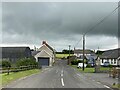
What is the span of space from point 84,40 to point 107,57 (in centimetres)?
3609

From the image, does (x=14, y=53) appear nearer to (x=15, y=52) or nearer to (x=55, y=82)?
(x=15, y=52)

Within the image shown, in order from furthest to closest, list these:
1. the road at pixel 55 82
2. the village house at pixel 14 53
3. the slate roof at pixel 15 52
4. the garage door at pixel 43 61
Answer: the garage door at pixel 43 61, the slate roof at pixel 15 52, the village house at pixel 14 53, the road at pixel 55 82

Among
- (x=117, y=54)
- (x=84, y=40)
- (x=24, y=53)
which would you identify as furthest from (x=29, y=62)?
(x=117, y=54)

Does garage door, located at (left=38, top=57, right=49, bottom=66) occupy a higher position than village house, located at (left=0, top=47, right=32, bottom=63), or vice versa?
village house, located at (left=0, top=47, right=32, bottom=63)

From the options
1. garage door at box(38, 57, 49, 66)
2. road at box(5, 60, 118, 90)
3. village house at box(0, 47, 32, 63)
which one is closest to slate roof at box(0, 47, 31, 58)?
village house at box(0, 47, 32, 63)

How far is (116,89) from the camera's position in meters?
17.3

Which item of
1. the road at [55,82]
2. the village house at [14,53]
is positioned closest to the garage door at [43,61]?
the village house at [14,53]

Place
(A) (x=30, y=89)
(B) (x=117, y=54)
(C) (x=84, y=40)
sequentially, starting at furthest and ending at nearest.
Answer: (B) (x=117, y=54), (C) (x=84, y=40), (A) (x=30, y=89)

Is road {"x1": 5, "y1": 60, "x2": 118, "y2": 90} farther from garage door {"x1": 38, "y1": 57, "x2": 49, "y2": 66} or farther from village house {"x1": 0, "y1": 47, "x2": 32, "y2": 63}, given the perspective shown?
garage door {"x1": 38, "y1": 57, "x2": 49, "y2": 66}

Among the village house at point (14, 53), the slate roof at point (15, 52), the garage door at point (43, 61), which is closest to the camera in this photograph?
the village house at point (14, 53)

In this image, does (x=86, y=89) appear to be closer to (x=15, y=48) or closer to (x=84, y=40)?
(x=84, y=40)

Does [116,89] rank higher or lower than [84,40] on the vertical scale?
lower

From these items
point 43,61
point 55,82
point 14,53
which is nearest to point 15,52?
point 14,53

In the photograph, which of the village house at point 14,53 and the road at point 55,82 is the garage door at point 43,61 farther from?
the road at point 55,82
